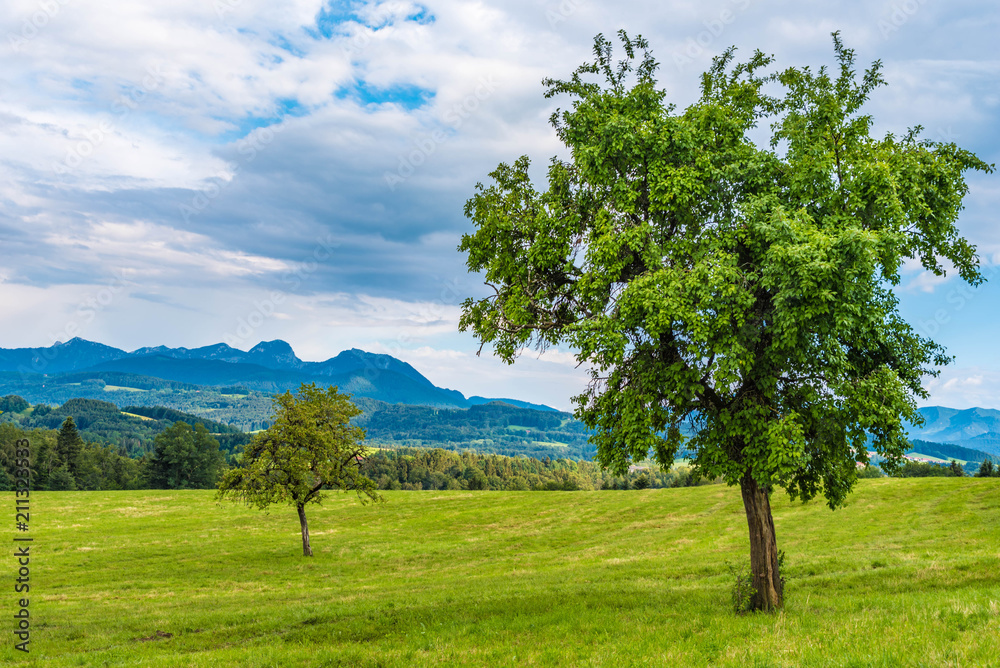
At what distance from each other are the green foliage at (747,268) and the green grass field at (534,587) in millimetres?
4048

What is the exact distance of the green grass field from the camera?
12.2 metres

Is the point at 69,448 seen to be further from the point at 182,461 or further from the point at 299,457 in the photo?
the point at 299,457

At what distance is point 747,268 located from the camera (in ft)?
48.8

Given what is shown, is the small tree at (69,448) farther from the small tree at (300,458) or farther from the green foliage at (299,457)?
the small tree at (300,458)

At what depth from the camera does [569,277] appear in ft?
58.6

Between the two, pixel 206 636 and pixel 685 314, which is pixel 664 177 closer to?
pixel 685 314

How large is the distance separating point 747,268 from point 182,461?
138561 mm

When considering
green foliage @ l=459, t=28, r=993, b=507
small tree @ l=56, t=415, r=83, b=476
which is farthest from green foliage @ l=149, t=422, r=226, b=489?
green foliage @ l=459, t=28, r=993, b=507

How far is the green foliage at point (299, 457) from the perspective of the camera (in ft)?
133

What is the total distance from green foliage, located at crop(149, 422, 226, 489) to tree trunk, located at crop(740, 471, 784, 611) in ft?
428

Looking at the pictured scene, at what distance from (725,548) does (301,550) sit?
3196cm

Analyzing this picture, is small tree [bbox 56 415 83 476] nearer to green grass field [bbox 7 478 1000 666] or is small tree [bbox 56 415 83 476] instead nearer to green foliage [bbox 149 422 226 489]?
green foliage [bbox 149 422 226 489]

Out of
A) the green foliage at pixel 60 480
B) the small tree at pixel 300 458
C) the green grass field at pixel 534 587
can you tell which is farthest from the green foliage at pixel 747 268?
the green foliage at pixel 60 480

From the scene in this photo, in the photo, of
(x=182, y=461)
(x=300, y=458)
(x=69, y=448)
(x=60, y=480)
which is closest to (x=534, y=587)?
(x=300, y=458)
